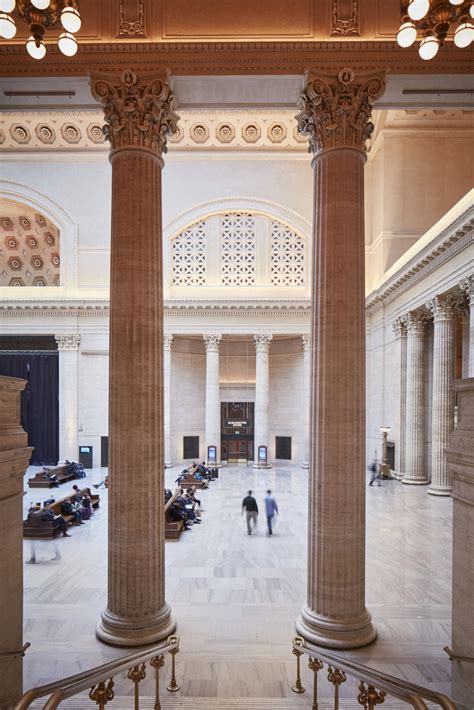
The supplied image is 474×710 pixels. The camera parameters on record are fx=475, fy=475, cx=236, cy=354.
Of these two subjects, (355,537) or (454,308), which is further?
(454,308)

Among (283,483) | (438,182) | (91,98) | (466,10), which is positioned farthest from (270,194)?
(466,10)

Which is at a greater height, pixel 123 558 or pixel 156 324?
pixel 156 324

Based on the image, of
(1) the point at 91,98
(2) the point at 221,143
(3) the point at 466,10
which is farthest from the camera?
(2) the point at 221,143

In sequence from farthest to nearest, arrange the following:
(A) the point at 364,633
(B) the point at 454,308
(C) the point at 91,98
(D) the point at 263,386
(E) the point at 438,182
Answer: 1. (D) the point at 263,386
2. (E) the point at 438,182
3. (B) the point at 454,308
4. (C) the point at 91,98
5. (A) the point at 364,633

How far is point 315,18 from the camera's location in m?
6.64

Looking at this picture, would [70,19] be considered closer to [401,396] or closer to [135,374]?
[135,374]

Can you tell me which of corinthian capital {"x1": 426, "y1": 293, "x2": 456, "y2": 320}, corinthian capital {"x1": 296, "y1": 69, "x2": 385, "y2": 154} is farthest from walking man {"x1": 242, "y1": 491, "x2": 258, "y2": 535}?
corinthian capital {"x1": 426, "y1": 293, "x2": 456, "y2": 320}

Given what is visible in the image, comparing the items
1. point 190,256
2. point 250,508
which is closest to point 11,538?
point 250,508

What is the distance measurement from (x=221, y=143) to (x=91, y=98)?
17745mm

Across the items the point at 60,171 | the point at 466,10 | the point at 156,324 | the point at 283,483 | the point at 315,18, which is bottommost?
the point at 283,483

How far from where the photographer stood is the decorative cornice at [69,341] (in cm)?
2428

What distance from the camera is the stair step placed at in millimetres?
4969

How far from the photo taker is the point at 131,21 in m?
6.66

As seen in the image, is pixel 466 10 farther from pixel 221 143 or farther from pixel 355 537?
pixel 221 143
